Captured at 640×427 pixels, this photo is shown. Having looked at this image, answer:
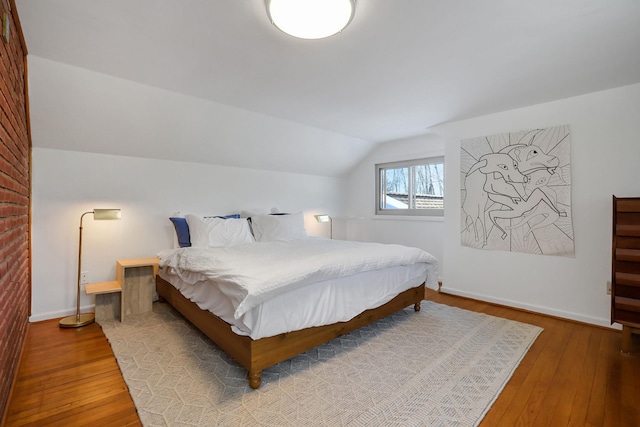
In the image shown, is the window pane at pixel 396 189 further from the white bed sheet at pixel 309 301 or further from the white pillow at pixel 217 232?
the white pillow at pixel 217 232

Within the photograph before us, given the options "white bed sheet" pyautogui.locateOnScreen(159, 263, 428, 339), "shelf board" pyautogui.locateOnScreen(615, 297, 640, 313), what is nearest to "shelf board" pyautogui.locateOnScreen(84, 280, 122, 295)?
"white bed sheet" pyautogui.locateOnScreen(159, 263, 428, 339)

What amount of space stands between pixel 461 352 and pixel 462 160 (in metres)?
2.27

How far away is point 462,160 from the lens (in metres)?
3.57

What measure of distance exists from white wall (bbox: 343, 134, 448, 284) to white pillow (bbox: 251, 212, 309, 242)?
5.41ft

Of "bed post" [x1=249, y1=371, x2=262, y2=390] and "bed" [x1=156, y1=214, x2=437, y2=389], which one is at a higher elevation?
"bed" [x1=156, y1=214, x2=437, y2=389]

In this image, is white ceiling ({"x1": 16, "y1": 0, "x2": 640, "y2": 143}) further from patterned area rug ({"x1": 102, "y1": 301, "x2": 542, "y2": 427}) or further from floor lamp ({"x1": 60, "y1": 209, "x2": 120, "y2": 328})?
patterned area rug ({"x1": 102, "y1": 301, "x2": 542, "y2": 427})

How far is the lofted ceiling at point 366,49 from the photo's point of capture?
163cm

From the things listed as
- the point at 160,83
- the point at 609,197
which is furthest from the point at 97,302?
the point at 609,197

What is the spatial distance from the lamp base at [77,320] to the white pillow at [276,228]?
1761 mm

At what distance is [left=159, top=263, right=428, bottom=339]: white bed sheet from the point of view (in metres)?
1.77

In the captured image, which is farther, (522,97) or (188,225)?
(188,225)

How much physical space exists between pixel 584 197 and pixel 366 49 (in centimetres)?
252

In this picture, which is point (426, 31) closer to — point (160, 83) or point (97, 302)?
point (160, 83)

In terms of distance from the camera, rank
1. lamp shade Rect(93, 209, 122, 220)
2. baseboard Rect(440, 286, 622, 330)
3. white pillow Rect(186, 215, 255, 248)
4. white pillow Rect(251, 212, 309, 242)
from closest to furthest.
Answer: lamp shade Rect(93, 209, 122, 220)
baseboard Rect(440, 286, 622, 330)
white pillow Rect(186, 215, 255, 248)
white pillow Rect(251, 212, 309, 242)
